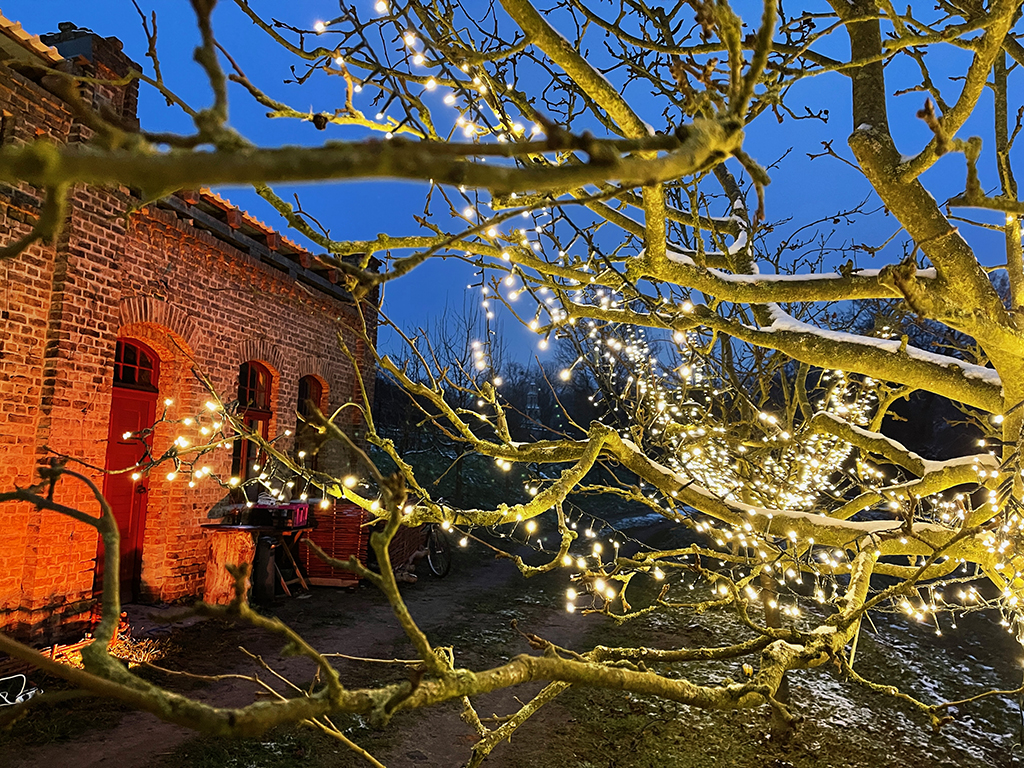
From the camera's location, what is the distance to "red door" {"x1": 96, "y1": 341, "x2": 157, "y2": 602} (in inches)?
255

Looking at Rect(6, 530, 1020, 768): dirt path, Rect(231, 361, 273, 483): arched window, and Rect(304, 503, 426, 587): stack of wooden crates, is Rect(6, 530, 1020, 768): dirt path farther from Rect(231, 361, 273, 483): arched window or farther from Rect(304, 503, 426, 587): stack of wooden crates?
Rect(231, 361, 273, 483): arched window

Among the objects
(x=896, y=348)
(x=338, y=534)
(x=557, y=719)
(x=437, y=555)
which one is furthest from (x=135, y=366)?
(x=896, y=348)

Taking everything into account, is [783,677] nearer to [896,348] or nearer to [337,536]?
[896,348]

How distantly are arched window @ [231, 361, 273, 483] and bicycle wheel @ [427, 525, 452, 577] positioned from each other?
3.21 m

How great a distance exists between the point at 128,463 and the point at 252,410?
1.91 metres

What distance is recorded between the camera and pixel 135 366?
22.2ft

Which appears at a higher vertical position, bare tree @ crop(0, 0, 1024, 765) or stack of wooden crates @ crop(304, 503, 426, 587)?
bare tree @ crop(0, 0, 1024, 765)

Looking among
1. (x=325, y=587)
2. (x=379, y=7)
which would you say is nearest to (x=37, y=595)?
(x=325, y=587)

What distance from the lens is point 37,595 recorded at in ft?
16.0

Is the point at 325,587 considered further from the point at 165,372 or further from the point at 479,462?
the point at 479,462

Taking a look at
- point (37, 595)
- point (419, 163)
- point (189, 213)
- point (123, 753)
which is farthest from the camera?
point (189, 213)

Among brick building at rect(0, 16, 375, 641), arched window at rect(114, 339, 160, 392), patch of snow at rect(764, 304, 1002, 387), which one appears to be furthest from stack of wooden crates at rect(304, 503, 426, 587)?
patch of snow at rect(764, 304, 1002, 387)

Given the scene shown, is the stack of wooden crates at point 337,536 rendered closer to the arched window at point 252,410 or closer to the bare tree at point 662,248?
the arched window at point 252,410

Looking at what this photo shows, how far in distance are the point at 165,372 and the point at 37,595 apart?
2.93 metres
